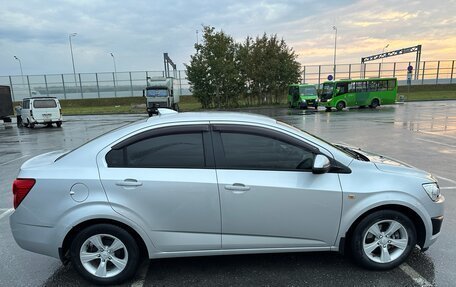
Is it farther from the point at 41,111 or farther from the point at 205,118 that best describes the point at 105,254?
the point at 41,111

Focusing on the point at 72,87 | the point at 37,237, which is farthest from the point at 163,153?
the point at 72,87

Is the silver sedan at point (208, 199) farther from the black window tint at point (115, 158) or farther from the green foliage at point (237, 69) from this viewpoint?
the green foliage at point (237, 69)

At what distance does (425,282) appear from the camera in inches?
123

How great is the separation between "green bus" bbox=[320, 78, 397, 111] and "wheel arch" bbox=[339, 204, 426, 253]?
2651 cm

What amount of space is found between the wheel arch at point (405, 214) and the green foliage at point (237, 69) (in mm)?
30965

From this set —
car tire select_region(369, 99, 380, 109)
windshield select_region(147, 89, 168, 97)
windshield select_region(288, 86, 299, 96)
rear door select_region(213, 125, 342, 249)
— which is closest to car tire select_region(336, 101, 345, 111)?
car tire select_region(369, 99, 380, 109)

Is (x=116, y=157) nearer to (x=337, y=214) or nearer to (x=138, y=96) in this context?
(x=337, y=214)

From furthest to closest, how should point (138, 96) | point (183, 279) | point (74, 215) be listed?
point (138, 96) → point (183, 279) → point (74, 215)

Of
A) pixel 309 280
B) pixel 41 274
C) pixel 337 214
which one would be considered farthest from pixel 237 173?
pixel 41 274

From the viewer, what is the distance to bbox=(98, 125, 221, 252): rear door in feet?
10.0

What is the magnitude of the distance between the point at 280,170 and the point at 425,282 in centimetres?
172

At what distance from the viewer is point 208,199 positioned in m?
3.07

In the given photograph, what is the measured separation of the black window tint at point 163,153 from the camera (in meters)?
3.15

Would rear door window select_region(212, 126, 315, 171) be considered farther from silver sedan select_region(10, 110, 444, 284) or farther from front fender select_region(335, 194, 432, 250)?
front fender select_region(335, 194, 432, 250)
